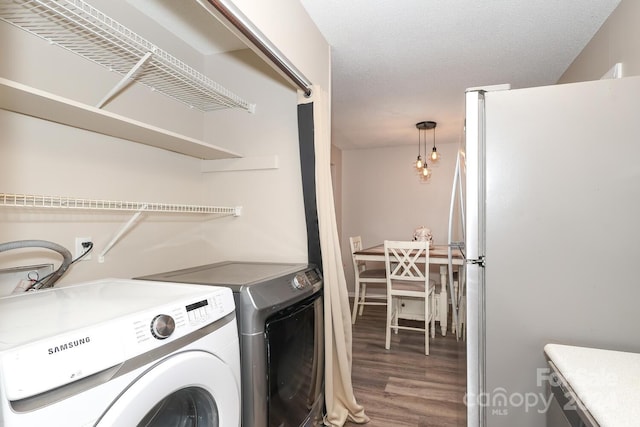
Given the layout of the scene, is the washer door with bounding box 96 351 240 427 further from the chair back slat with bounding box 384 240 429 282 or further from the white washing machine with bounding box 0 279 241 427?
the chair back slat with bounding box 384 240 429 282

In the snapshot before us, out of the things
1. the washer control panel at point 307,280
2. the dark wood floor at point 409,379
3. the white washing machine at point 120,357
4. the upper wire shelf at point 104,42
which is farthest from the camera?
the dark wood floor at point 409,379

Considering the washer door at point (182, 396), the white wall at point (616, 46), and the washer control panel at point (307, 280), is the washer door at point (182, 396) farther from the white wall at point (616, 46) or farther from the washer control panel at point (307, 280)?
the white wall at point (616, 46)

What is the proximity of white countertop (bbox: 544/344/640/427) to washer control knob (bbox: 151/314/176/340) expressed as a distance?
1090mm

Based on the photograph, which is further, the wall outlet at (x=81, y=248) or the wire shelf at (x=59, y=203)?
the wall outlet at (x=81, y=248)

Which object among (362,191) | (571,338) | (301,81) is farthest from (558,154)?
(362,191)

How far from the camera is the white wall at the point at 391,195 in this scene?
5.00 m

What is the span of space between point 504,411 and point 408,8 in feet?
6.36

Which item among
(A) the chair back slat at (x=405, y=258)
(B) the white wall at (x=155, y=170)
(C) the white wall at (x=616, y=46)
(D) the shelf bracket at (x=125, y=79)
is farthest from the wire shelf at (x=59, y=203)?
(C) the white wall at (x=616, y=46)

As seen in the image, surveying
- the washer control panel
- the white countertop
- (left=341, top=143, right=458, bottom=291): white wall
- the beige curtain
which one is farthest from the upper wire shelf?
(left=341, top=143, right=458, bottom=291): white wall

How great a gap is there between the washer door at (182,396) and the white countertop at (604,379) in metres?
1.01

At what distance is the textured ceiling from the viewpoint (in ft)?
5.94

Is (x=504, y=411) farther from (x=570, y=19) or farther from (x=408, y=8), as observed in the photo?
(x=570, y=19)

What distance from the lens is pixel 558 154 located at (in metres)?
1.28

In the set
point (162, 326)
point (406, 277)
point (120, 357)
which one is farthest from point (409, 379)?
point (120, 357)
